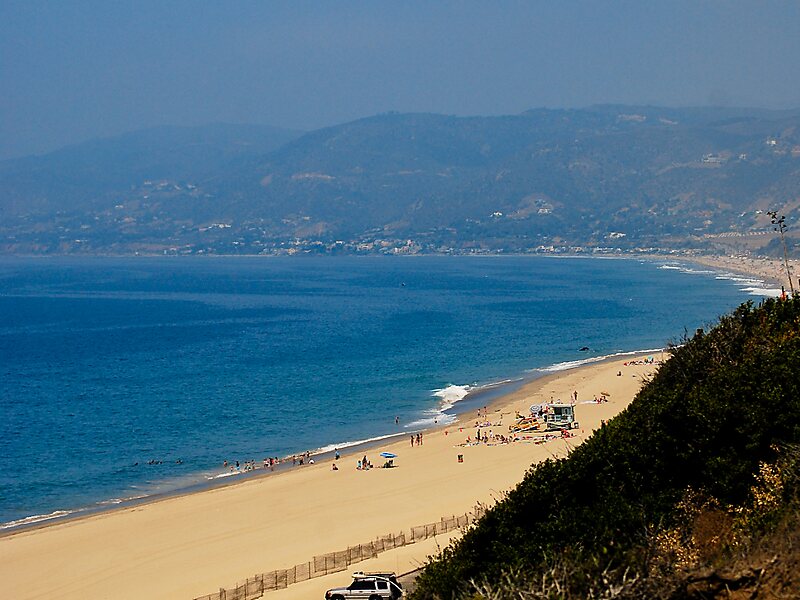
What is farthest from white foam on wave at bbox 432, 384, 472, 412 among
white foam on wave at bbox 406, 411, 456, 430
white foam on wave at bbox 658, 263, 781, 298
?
white foam on wave at bbox 658, 263, 781, 298

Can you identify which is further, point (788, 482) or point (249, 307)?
point (249, 307)

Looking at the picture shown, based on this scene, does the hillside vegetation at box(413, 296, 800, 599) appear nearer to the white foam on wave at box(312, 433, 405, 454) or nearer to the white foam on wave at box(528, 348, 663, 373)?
the white foam on wave at box(312, 433, 405, 454)

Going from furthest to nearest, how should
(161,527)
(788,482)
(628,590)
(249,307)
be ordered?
(249,307), (161,527), (788,482), (628,590)

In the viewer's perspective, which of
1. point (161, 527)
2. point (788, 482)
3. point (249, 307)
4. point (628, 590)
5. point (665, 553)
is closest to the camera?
point (628, 590)

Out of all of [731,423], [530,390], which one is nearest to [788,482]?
[731,423]

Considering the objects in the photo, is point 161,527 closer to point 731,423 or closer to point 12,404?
point 731,423
